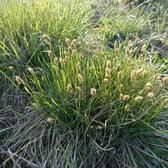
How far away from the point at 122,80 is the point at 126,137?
1.19 ft

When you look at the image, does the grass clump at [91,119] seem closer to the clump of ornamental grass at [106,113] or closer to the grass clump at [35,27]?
the clump of ornamental grass at [106,113]

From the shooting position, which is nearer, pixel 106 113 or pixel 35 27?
pixel 106 113

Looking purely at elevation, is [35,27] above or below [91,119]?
above

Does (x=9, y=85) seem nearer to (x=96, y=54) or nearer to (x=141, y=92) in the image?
(x=96, y=54)

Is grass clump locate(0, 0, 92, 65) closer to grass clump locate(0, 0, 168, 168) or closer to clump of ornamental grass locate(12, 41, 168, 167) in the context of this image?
grass clump locate(0, 0, 168, 168)

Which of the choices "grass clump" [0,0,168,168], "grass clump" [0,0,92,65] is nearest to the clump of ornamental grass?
"grass clump" [0,0,168,168]

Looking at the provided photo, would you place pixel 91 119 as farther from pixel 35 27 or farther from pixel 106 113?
pixel 35 27

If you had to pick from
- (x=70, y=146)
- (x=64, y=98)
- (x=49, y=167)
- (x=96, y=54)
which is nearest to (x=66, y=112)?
(x=64, y=98)

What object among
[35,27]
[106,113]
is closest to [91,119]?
[106,113]

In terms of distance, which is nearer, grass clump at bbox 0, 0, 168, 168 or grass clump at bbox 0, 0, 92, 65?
grass clump at bbox 0, 0, 168, 168

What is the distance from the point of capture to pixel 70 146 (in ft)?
6.76

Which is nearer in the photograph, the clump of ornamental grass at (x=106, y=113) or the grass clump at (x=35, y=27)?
the clump of ornamental grass at (x=106, y=113)

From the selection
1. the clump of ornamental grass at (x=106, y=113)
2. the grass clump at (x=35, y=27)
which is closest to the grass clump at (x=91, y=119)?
the clump of ornamental grass at (x=106, y=113)

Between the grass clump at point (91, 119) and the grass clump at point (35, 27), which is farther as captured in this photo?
the grass clump at point (35, 27)
